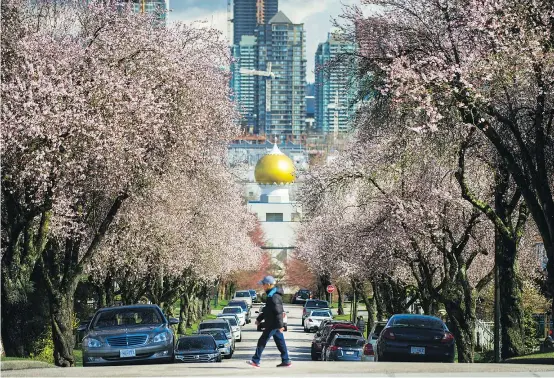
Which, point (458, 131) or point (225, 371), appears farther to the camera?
point (458, 131)

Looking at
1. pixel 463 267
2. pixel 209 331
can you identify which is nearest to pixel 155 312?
pixel 463 267

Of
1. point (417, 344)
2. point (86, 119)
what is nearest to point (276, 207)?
point (417, 344)

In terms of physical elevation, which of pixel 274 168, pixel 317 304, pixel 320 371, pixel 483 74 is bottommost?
pixel 317 304

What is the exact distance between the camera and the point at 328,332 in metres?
44.0

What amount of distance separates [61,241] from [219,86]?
6437 mm

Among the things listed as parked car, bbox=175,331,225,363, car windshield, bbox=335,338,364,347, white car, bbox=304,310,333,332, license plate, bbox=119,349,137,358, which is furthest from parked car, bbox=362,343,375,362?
white car, bbox=304,310,333,332

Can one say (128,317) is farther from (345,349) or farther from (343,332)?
(343,332)

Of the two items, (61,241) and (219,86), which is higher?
(219,86)

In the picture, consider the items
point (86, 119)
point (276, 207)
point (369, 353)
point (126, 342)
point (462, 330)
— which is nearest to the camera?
point (126, 342)

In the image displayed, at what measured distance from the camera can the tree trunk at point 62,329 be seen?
30.6m

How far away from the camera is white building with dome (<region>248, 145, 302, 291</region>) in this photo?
500 feet

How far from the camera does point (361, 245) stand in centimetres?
4134

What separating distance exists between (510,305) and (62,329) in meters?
11.8

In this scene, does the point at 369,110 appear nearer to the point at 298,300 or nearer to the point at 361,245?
the point at 361,245
